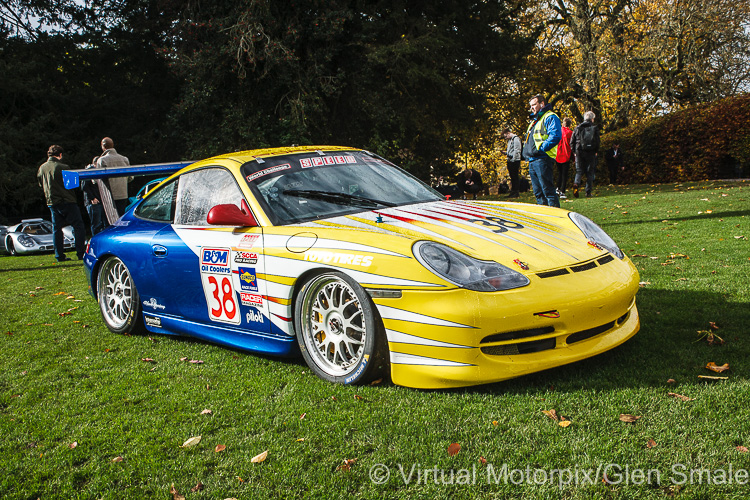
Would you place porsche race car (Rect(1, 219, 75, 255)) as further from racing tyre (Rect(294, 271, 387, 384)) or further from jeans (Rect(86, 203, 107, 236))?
racing tyre (Rect(294, 271, 387, 384))

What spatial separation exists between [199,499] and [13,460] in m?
1.11

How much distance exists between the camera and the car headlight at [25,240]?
64.6ft

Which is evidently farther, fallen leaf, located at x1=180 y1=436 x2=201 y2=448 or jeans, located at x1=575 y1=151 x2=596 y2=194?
jeans, located at x1=575 y1=151 x2=596 y2=194

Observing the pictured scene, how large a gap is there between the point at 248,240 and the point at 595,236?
7.46 feet

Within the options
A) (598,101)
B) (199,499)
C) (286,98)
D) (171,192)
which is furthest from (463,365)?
(598,101)

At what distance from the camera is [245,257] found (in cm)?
386

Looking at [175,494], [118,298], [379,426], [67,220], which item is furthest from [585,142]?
[175,494]

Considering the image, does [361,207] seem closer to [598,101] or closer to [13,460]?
[13,460]

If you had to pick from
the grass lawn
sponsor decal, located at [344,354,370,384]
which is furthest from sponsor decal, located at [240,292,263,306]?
sponsor decal, located at [344,354,370,384]

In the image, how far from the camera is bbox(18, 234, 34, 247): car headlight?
64.6ft

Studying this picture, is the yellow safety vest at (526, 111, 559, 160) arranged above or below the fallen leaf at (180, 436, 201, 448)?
above

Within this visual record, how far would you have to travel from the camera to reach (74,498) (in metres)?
2.42

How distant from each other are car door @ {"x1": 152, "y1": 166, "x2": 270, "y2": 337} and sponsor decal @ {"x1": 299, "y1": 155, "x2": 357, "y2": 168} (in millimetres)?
523

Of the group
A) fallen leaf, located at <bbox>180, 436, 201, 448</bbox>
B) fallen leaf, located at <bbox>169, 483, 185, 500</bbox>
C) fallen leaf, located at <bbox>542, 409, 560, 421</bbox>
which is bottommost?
fallen leaf, located at <bbox>169, 483, 185, 500</bbox>
